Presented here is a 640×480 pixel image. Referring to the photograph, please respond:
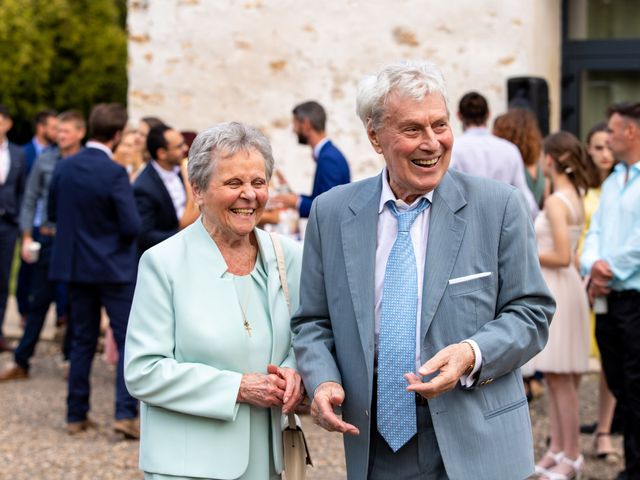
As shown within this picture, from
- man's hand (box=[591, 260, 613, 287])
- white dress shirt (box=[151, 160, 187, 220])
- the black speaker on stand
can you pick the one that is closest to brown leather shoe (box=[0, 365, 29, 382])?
white dress shirt (box=[151, 160, 187, 220])

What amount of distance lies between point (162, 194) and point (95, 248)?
59 centimetres

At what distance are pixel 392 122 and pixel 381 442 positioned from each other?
92 cm

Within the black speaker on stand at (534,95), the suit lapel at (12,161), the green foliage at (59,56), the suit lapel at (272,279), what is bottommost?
the suit lapel at (272,279)

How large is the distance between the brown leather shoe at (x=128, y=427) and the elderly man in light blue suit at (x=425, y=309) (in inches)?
162

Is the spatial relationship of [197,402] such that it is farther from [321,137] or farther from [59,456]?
[321,137]

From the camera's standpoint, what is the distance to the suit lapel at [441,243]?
312cm

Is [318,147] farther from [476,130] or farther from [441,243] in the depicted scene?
[441,243]

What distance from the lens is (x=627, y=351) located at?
18.8 ft

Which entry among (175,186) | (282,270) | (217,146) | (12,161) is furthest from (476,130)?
(12,161)

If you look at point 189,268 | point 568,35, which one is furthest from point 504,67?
point 189,268

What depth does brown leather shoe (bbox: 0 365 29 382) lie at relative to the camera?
8977 millimetres

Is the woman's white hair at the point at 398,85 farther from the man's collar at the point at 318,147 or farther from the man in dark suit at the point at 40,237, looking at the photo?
the man in dark suit at the point at 40,237

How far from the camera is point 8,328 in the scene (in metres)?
11.3

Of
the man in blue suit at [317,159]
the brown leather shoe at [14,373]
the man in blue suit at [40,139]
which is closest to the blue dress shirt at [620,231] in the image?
the man in blue suit at [317,159]
